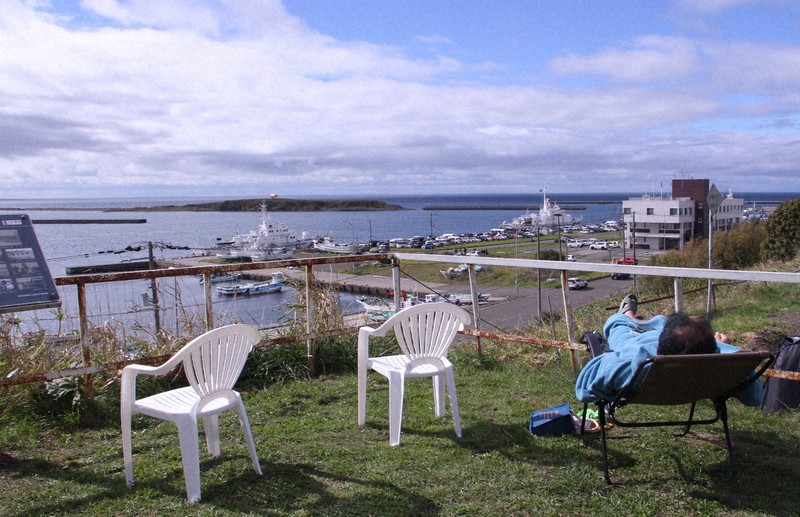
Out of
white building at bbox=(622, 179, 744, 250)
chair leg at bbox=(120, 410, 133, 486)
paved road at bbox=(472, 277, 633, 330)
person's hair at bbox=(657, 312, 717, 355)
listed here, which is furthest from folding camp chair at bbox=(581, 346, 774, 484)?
white building at bbox=(622, 179, 744, 250)

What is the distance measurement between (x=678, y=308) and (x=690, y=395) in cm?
166

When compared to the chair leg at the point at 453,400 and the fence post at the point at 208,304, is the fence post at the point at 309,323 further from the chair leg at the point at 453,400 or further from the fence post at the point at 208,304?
the chair leg at the point at 453,400

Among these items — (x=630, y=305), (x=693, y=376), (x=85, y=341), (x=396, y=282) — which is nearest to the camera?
(x=693, y=376)

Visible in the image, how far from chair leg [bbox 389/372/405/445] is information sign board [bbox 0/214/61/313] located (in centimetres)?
207

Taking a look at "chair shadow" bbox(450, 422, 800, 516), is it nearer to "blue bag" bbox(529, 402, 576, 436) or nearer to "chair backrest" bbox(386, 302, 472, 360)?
"blue bag" bbox(529, 402, 576, 436)

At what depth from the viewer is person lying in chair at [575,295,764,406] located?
306cm

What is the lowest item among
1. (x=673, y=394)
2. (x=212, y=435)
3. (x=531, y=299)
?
(x=531, y=299)

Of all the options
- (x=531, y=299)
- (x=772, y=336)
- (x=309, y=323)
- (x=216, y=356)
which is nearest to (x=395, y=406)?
(x=216, y=356)

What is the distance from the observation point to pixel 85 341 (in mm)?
4531

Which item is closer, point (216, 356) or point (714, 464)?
point (216, 356)

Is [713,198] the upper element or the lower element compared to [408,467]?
upper

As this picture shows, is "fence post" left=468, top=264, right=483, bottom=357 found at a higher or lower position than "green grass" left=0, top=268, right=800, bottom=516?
higher

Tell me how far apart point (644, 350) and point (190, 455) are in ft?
7.51

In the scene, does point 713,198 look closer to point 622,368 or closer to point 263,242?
point 622,368
